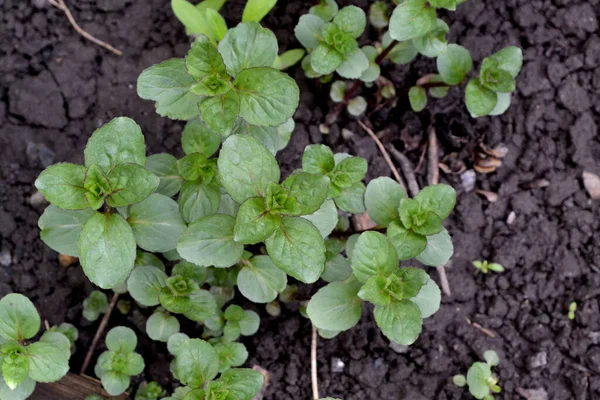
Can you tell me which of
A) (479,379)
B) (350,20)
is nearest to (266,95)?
(350,20)

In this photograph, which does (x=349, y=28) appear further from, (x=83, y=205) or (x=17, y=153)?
(x=17, y=153)

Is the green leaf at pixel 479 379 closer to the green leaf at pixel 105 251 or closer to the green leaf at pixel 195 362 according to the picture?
the green leaf at pixel 195 362

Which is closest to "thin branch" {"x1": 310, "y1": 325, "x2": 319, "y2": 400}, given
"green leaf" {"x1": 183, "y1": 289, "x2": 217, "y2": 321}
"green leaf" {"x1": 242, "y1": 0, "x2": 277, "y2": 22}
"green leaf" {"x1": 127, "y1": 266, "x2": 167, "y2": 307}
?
"green leaf" {"x1": 183, "y1": 289, "x2": 217, "y2": 321}

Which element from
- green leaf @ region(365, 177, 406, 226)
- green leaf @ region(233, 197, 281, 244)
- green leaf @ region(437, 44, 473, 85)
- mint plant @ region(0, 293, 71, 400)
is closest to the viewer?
green leaf @ region(233, 197, 281, 244)

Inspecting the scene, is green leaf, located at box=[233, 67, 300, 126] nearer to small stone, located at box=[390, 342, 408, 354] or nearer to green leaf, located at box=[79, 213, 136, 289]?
green leaf, located at box=[79, 213, 136, 289]

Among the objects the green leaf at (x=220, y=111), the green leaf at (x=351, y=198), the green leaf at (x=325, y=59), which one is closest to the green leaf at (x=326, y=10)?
the green leaf at (x=325, y=59)

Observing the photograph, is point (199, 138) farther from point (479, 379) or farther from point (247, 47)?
point (479, 379)
